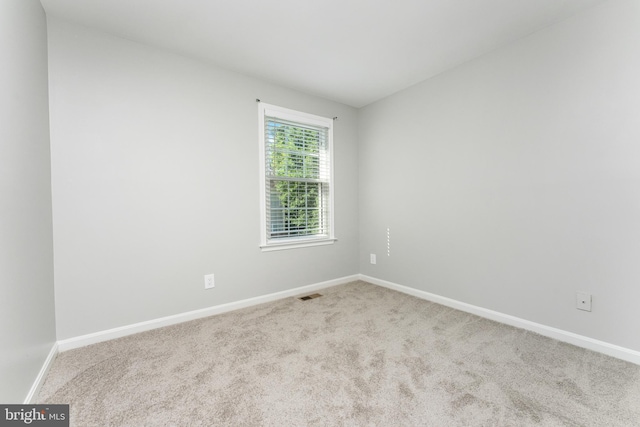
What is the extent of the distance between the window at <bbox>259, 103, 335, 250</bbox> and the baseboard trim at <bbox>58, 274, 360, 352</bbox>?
0.53 metres

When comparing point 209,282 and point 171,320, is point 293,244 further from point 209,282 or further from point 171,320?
point 171,320

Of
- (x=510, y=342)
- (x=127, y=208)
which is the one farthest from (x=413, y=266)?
(x=127, y=208)

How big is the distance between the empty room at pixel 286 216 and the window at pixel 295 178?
4 cm

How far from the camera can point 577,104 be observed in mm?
1998

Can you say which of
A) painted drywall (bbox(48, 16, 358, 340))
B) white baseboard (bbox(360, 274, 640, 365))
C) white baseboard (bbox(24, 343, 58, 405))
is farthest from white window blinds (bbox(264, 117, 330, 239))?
white baseboard (bbox(24, 343, 58, 405))

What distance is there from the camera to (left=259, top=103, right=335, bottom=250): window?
303 centimetres

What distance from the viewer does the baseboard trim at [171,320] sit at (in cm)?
206

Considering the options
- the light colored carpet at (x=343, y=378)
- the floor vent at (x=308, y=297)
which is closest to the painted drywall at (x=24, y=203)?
the light colored carpet at (x=343, y=378)

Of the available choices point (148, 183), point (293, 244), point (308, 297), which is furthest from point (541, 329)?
point (148, 183)

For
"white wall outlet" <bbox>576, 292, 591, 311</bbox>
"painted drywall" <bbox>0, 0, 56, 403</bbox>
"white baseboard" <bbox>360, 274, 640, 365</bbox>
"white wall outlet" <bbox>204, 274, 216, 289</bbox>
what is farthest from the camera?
"white wall outlet" <bbox>204, 274, 216, 289</bbox>

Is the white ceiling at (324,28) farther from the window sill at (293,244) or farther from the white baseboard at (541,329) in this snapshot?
the white baseboard at (541,329)

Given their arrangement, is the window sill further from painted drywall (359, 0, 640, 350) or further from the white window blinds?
painted drywall (359, 0, 640, 350)

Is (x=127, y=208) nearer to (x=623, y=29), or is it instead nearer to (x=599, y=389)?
(x=599, y=389)

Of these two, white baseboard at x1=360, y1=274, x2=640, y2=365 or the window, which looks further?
the window
